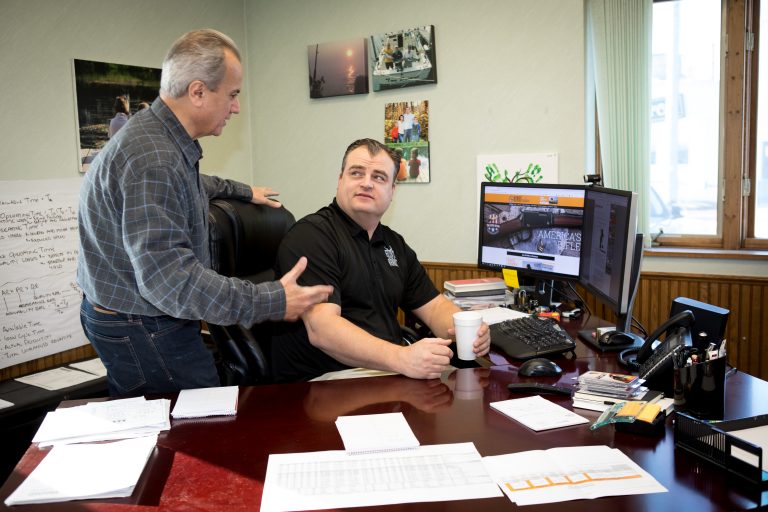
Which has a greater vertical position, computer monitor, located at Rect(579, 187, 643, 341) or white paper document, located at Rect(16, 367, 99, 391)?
computer monitor, located at Rect(579, 187, 643, 341)

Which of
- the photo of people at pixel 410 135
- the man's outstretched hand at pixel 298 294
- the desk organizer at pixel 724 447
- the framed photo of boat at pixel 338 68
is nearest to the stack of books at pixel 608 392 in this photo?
the desk organizer at pixel 724 447

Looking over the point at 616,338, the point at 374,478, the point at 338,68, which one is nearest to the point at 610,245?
the point at 616,338

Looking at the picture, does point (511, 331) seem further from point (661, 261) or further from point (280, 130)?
point (280, 130)

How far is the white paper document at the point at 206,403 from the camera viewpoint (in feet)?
4.85

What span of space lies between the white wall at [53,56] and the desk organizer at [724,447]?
3040 millimetres

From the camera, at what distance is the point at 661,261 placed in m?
3.57

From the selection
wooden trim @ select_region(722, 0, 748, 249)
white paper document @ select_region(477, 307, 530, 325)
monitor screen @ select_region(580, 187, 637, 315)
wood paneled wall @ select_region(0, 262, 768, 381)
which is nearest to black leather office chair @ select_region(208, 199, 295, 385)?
white paper document @ select_region(477, 307, 530, 325)

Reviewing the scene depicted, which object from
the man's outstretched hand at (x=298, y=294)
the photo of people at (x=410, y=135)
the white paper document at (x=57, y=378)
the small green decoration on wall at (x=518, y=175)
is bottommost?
the white paper document at (x=57, y=378)

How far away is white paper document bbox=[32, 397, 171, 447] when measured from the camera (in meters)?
1.38

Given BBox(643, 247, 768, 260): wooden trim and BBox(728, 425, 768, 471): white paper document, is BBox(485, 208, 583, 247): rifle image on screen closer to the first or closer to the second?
BBox(643, 247, 768, 260): wooden trim

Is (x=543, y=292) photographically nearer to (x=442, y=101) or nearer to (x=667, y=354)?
(x=667, y=354)

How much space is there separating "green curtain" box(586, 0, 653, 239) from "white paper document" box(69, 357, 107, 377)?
281 centimetres

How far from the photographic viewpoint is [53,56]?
328cm

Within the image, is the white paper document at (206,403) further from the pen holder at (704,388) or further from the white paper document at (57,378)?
the white paper document at (57,378)
